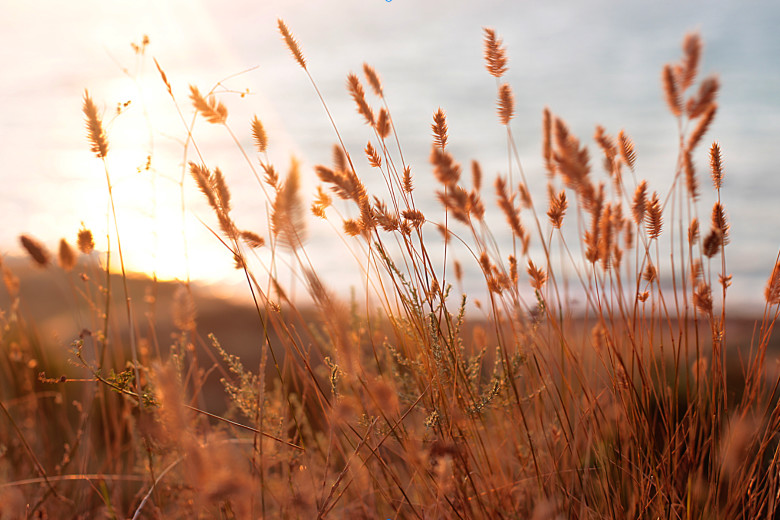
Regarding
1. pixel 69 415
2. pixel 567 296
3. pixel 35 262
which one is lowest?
pixel 69 415

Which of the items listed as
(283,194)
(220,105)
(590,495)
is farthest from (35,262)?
(590,495)

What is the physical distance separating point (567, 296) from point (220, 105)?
1.00 m

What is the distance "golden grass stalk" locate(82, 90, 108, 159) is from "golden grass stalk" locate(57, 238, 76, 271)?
1.12 ft

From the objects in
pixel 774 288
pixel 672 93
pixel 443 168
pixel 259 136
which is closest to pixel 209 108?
pixel 259 136

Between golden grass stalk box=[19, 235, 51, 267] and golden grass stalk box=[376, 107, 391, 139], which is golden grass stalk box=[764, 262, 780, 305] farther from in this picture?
golden grass stalk box=[19, 235, 51, 267]

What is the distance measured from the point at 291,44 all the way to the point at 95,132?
48 cm

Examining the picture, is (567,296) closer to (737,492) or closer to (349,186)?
(737,492)

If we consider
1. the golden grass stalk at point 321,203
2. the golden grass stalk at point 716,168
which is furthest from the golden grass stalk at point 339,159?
the golden grass stalk at point 716,168

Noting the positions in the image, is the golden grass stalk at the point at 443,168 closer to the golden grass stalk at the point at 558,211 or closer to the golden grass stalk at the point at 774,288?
the golden grass stalk at the point at 558,211

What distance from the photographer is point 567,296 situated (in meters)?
1.57

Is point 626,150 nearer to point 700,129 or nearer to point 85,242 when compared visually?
point 700,129

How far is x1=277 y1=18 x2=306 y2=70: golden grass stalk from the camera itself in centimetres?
133

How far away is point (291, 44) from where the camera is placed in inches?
53.6

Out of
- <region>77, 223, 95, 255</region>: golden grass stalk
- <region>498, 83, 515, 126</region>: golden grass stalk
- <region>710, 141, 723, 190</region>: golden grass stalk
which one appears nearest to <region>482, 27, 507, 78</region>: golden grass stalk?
<region>498, 83, 515, 126</region>: golden grass stalk
